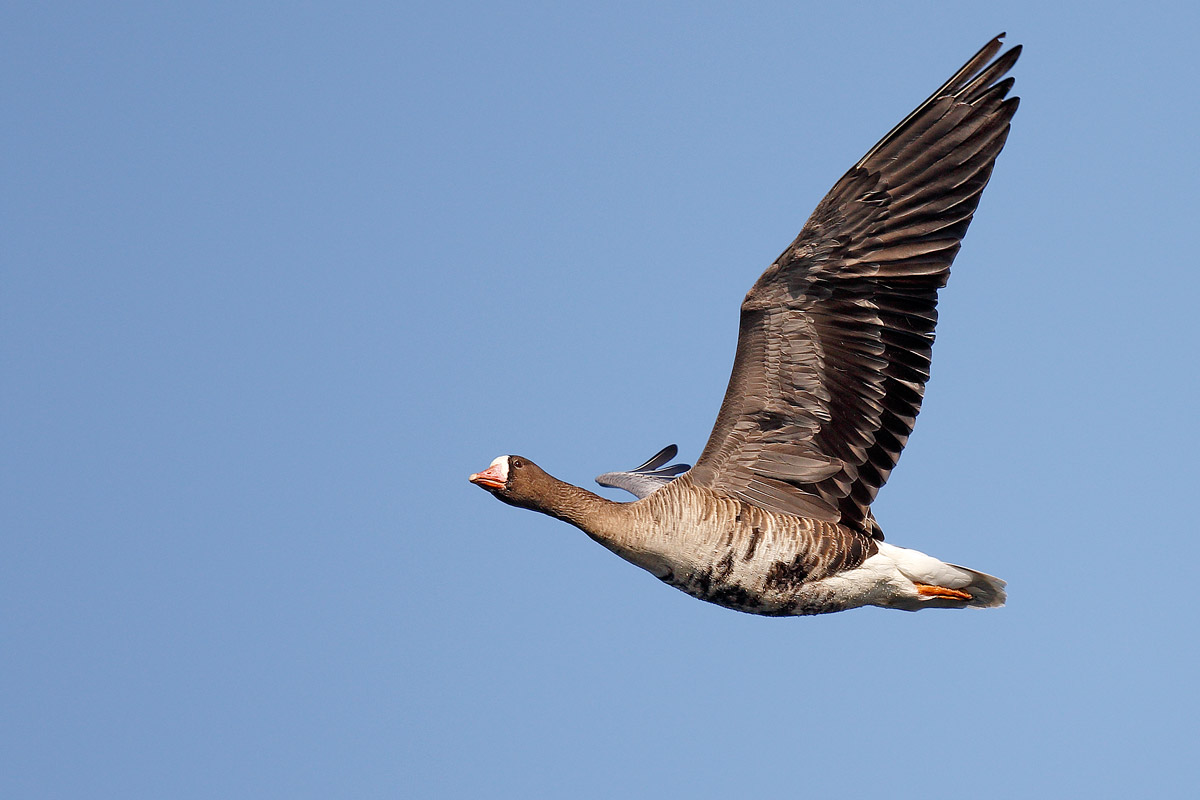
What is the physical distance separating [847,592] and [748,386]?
229cm

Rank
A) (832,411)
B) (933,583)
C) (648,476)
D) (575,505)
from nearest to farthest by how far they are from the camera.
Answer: (832,411), (575,505), (933,583), (648,476)

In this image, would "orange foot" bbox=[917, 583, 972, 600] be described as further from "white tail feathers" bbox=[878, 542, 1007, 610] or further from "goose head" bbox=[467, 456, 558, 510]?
"goose head" bbox=[467, 456, 558, 510]

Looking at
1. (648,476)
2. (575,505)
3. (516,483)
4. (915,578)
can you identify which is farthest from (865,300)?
(648,476)

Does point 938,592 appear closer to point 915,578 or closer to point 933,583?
point 933,583

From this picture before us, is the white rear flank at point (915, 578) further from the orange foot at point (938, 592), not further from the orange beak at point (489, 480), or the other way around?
the orange beak at point (489, 480)

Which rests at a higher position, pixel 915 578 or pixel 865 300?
pixel 865 300

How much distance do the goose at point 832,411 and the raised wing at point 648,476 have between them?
370 cm

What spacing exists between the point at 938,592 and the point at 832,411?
232cm

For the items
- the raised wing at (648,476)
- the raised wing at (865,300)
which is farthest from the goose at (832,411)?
the raised wing at (648,476)

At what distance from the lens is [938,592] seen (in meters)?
12.6

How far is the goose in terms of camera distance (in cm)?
1119

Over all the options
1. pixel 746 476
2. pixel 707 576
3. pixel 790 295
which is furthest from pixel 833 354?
pixel 707 576

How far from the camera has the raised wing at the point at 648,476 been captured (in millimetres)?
16844

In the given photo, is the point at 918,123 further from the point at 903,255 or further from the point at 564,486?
the point at 564,486
